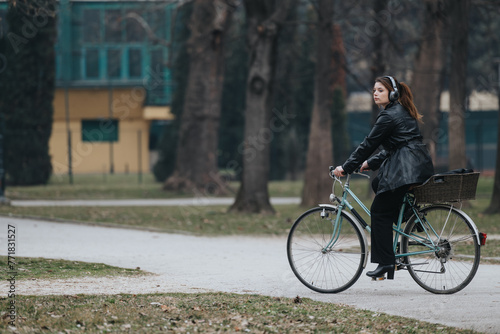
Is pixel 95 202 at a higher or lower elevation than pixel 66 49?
lower

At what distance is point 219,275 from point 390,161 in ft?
7.64

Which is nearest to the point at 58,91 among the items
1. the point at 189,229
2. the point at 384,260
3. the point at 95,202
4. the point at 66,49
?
the point at 66,49

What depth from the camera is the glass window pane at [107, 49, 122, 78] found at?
4150 cm

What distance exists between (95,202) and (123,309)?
606 inches

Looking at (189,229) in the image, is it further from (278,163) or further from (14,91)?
(278,163)

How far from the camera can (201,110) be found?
2509cm

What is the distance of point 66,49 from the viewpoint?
43094 millimetres

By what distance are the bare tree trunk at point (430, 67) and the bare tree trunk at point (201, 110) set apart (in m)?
6.30

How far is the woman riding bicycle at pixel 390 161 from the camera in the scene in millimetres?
7293

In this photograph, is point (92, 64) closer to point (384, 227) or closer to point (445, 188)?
point (384, 227)

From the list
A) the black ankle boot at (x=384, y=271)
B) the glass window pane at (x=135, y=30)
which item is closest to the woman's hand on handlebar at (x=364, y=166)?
the black ankle boot at (x=384, y=271)

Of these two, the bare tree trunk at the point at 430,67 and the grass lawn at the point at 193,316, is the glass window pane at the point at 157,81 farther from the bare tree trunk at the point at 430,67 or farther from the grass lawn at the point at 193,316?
the grass lawn at the point at 193,316

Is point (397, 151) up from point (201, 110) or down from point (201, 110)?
down

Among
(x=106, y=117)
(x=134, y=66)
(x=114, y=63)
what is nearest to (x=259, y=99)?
(x=114, y=63)
